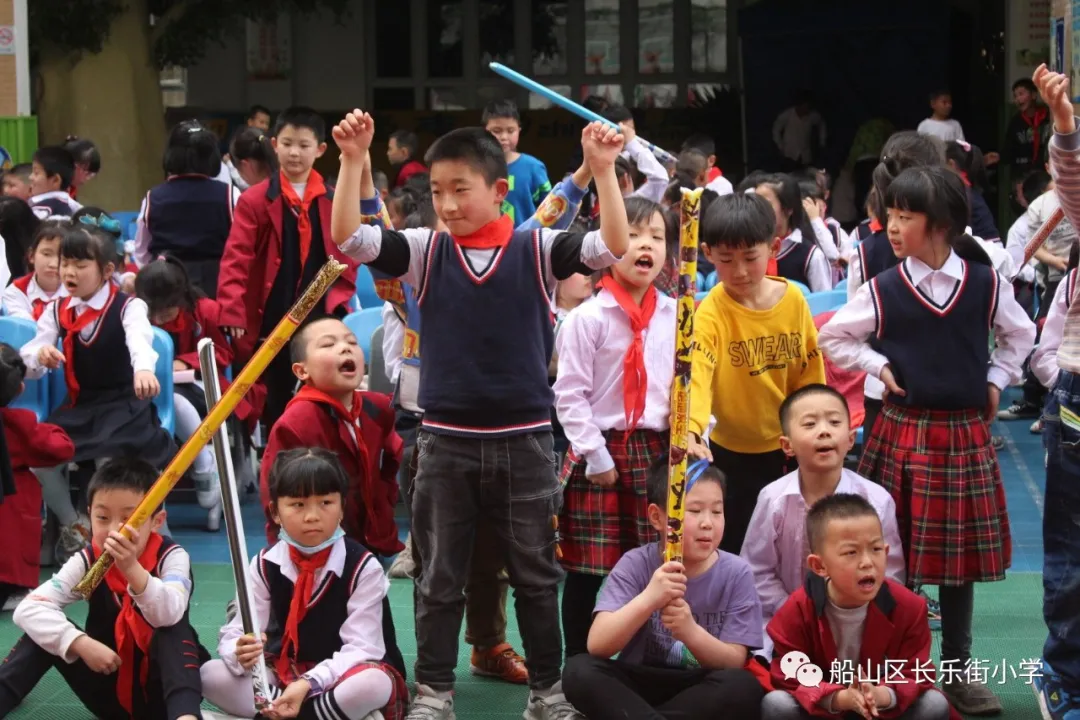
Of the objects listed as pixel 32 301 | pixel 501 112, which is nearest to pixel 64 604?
pixel 32 301

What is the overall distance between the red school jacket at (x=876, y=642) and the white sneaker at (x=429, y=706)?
0.81 metres

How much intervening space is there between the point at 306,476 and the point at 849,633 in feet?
4.43

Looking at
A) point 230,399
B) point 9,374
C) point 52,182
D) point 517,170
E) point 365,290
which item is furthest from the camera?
point 52,182

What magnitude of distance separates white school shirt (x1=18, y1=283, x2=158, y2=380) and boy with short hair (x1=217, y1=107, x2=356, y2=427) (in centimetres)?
27

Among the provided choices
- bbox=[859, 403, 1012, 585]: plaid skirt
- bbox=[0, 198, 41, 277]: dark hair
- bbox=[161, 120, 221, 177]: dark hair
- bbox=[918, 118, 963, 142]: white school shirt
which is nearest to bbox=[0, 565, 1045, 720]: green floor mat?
bbox=[859, 403, 1012, 585]: plaid skirt

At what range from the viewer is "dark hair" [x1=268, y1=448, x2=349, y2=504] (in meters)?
3.81

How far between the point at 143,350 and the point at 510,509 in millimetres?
2010

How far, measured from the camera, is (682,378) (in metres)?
3.47

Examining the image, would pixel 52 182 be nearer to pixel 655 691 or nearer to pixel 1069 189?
pixel 655 691

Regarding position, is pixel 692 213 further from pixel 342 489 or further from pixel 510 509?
pixel 342 489

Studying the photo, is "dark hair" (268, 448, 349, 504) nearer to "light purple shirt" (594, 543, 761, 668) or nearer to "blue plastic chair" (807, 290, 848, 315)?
"light purple shirt" (594, 543, 761, 668)

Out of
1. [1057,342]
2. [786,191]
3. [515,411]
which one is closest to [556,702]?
[515,411]

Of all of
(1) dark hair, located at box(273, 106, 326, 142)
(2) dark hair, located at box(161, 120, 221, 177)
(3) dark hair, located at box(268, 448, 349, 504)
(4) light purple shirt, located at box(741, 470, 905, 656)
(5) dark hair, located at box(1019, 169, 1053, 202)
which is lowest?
(4) light purple shirt, located at box(741, 470, 905, 656)

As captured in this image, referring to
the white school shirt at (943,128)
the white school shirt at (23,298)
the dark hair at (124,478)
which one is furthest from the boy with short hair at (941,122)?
the dark hair at (124,478)
